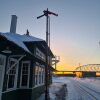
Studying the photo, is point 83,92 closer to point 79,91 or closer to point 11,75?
point 79,91

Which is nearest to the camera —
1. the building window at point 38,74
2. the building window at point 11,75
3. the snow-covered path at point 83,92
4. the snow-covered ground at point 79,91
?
the building window at point 11,75

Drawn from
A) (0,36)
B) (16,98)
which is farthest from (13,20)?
(0,36)

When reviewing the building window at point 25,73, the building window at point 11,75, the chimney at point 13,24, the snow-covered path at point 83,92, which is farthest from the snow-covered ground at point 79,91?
the chimney at point 13,24

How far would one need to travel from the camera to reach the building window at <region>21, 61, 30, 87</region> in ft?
42.4

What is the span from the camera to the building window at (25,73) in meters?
12.9

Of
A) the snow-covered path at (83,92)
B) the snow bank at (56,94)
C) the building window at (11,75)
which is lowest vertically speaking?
the snow-covered path at (83,92)

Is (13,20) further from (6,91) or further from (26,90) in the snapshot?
(6,91)

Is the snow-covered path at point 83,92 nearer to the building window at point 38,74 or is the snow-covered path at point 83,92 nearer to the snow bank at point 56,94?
the snow bank at point 56,94

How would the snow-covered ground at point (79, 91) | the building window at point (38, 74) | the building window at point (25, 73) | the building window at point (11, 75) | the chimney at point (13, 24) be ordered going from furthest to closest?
the chimney at point (13, 24), the snow-covered ground at point (79, 91), the building window at point (38, 74), the building window at point (25, 73), the building window at point (11, 75)

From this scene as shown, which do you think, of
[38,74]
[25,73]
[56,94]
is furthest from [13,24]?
[56,94]

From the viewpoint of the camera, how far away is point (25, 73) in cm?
1309

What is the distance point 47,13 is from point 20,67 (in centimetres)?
473

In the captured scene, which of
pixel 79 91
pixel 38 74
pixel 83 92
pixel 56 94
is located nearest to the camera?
pixel 38 74

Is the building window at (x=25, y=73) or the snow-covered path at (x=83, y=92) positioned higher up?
the building window at (x=25, y=73)
